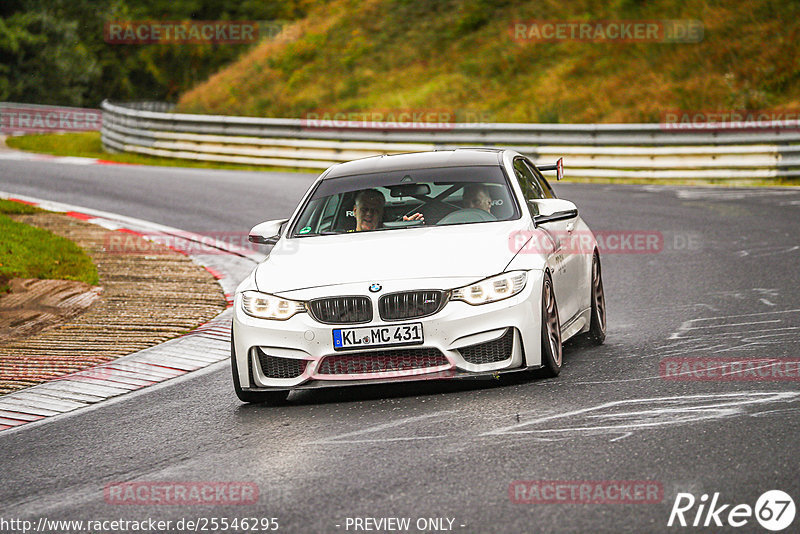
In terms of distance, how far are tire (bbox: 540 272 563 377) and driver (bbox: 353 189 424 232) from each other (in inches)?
49.1

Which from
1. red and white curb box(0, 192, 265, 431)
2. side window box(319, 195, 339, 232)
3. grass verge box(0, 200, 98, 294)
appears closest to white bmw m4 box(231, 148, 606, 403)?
side window box(319, 195, 339, 232)

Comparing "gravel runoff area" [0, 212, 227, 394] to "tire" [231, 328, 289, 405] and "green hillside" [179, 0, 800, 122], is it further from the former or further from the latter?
"green hillside" [179, 0, 800, 122]

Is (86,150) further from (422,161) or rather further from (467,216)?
(467,216)

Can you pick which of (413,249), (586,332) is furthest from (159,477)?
(586,332)

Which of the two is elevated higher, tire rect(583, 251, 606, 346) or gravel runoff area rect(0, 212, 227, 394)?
tire rect(583, 251, 606, 346)

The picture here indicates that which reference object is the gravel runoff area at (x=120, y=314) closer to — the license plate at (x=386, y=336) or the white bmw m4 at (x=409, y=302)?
the white bmw m4 at (x=409, y=302)

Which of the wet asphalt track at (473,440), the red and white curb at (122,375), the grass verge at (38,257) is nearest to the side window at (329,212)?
the wet asphalt track at (473,440)

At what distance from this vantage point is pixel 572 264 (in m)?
8.62

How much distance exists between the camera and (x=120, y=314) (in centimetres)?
1107

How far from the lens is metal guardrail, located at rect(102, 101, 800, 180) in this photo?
21375 mm

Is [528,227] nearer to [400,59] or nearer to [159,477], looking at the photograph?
[159,477]

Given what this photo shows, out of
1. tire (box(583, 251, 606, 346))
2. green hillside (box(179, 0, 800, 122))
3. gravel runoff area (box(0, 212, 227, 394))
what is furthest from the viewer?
green hillside (box(179, 0, 800, 122))

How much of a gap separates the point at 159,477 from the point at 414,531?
1.69 m

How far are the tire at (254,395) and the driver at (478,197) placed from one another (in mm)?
1941
